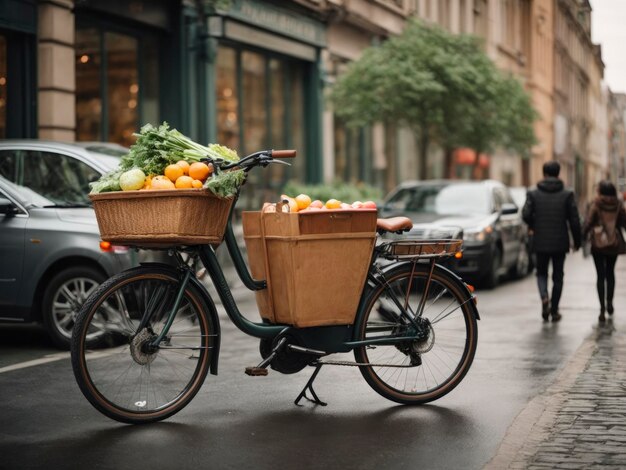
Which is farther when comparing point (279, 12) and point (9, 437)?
point (279, 12)

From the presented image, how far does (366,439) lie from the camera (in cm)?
594

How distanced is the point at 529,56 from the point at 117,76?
117 ft

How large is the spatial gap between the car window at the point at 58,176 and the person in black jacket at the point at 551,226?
191 inches

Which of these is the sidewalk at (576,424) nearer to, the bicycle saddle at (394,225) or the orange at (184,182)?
the bicycle saddle at (394,225)

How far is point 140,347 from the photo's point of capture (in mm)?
6195

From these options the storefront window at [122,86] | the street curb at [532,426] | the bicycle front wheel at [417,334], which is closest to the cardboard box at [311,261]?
the bicycle front wheel at [417,334]

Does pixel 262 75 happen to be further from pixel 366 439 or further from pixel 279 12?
pixel 366 439

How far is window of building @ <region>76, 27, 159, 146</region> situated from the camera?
57.1 feet

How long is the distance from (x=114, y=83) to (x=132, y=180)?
12786mm

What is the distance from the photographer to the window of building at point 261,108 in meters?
21.9

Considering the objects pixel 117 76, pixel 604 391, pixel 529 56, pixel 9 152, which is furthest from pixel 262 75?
pixel 529 56

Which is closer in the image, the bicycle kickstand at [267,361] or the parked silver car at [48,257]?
the bicycle kickstand at [267,361]

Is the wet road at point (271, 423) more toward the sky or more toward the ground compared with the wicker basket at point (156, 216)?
more toward the ground

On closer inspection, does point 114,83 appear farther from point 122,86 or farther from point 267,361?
point 267,361
